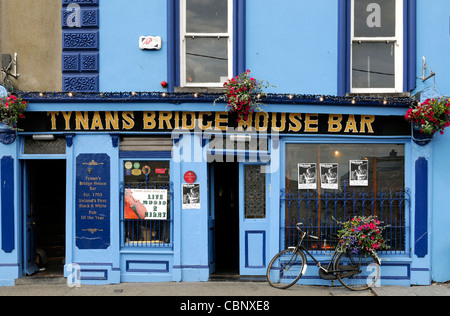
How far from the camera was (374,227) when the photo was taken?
23.8 feet

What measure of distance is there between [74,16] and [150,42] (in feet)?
5.28

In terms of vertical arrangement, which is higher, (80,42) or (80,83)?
(80,42)

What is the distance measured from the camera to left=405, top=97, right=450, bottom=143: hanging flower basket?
7.13 meters

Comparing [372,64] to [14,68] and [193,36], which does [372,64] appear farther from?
[14,68]

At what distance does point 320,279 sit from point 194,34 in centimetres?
549

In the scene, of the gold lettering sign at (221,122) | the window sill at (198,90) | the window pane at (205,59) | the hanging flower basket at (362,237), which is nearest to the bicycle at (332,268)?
the hanging flower basket at (362,237)

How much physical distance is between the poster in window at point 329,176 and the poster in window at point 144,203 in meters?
3.17

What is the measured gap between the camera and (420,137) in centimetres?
761

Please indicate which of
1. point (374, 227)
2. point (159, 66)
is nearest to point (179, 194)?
point (159, 66)

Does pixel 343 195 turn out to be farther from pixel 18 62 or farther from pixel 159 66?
pixel 18 62

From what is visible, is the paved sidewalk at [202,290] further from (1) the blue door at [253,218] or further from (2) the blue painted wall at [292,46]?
(2) the blue painted wall at [292,46]

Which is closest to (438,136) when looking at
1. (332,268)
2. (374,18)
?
(374,18)

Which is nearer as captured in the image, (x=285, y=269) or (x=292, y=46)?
(x=285, y=269)

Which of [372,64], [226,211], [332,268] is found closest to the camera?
[332,268]
